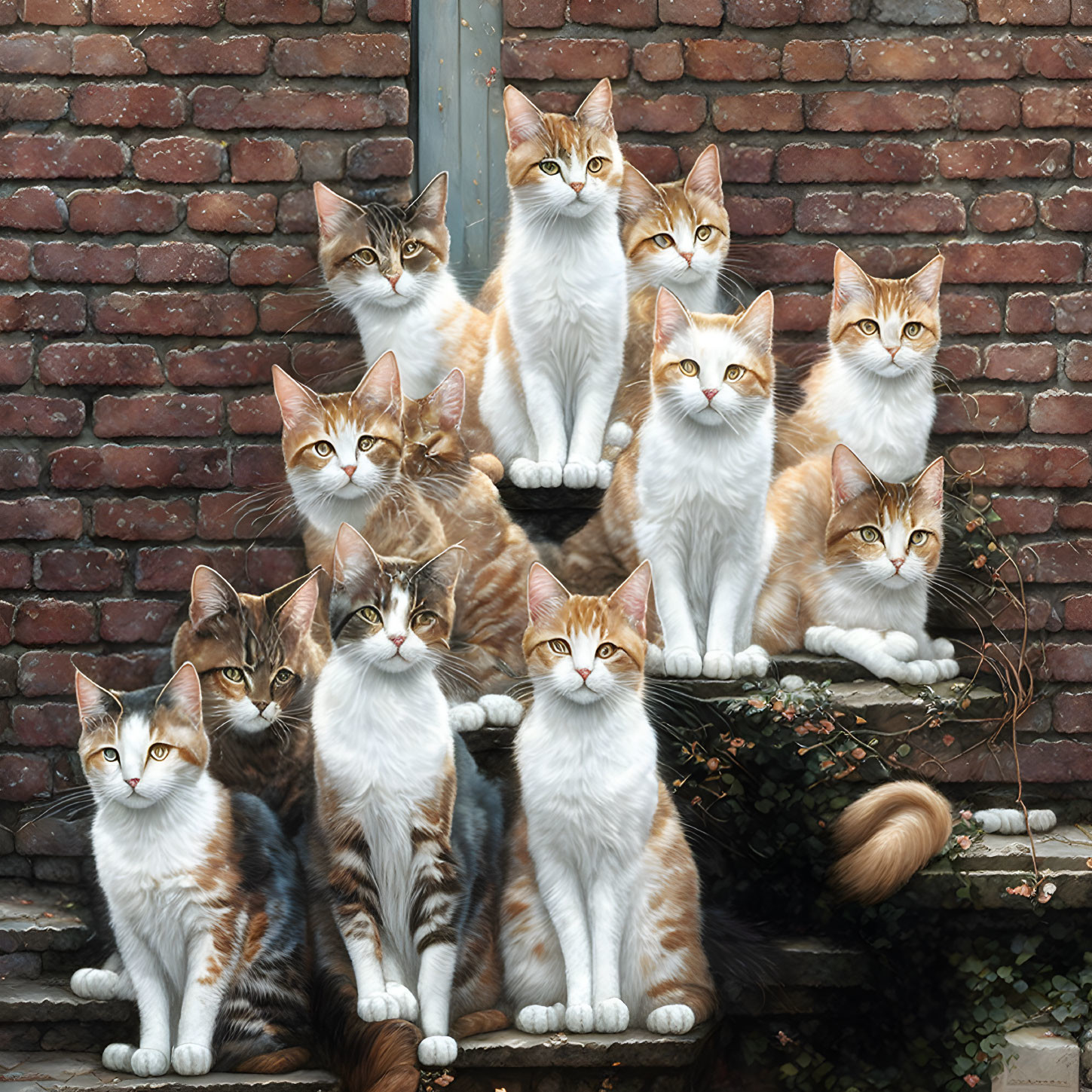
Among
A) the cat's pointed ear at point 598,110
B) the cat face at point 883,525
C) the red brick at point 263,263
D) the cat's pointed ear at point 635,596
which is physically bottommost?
the cat's pointed ear at point 635,596

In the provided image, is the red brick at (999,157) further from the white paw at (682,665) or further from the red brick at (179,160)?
the red brick at (179,160)

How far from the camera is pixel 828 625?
2.25 meters

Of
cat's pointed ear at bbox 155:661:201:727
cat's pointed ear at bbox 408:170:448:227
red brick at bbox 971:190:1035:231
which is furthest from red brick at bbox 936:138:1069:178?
cat's pointed ear at bbox 155:661:201:727

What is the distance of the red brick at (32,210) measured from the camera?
232 centimetres

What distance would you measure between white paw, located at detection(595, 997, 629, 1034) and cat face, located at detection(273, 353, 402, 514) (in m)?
Result: 0.99

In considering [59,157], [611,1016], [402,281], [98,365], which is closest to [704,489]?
[402,281]

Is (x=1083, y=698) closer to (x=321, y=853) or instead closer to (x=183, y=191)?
(x=321, y=853)

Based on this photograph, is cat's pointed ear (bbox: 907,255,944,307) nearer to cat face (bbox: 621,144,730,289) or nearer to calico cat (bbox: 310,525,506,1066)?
cat face (bbox: 621,144,730,289)

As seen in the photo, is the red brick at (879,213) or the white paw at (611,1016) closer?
the white paw at (611,1016)

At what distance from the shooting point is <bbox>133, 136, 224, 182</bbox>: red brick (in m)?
2.33

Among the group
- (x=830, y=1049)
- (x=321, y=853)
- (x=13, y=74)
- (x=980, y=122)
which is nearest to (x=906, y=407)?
(x=980, y=122)

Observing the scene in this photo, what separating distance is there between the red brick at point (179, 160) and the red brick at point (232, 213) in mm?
43

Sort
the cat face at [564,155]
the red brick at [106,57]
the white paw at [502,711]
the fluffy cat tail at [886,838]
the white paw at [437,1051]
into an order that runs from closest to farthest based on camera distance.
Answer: the white paw at [437,1051]
the fluffy cat tail at [886,838]
the white paw at [502,711]
the cat face at [564,155]
the red brick at [106,57]

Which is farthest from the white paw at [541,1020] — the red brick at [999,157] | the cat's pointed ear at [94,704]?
the red brick at [999,157]
